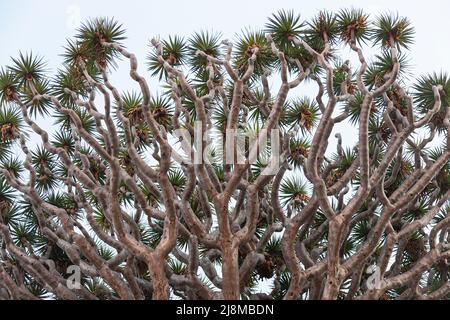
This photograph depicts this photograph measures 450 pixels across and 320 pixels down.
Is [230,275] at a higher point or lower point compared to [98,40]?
lower

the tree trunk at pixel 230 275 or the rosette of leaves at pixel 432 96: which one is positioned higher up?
the rosette of leaves at pixel 432 96

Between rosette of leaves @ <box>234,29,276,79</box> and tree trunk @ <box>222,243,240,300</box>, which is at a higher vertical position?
rosette of leaves @ <box>234,29,276,79</box>

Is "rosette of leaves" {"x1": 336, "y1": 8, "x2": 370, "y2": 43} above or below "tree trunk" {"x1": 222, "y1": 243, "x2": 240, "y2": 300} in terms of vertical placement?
above

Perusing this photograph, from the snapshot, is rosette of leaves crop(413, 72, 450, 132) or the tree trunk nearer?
the tree trunk

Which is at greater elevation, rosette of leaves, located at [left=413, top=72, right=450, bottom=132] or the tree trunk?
rosette of leaves, located at [left=413, top=72, right=450, bottom=132]

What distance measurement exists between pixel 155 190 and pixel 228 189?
1.34 m

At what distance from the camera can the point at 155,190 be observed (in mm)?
10656

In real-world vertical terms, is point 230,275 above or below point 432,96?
below

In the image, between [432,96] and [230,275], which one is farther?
[432,96]

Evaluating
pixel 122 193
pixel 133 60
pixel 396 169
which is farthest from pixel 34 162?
pixel 396 169

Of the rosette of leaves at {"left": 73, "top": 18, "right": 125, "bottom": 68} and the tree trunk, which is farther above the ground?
the rosette of leaves at {"left": 73, "top": 18, "right": 125, "bottom": 68}

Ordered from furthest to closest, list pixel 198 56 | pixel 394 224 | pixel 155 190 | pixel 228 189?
pixel 198 56
pixel 394 224
pixel 155 190
pixel 228 189

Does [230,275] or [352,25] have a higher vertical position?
[352,25]

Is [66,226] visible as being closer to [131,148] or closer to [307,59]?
[131,148]
